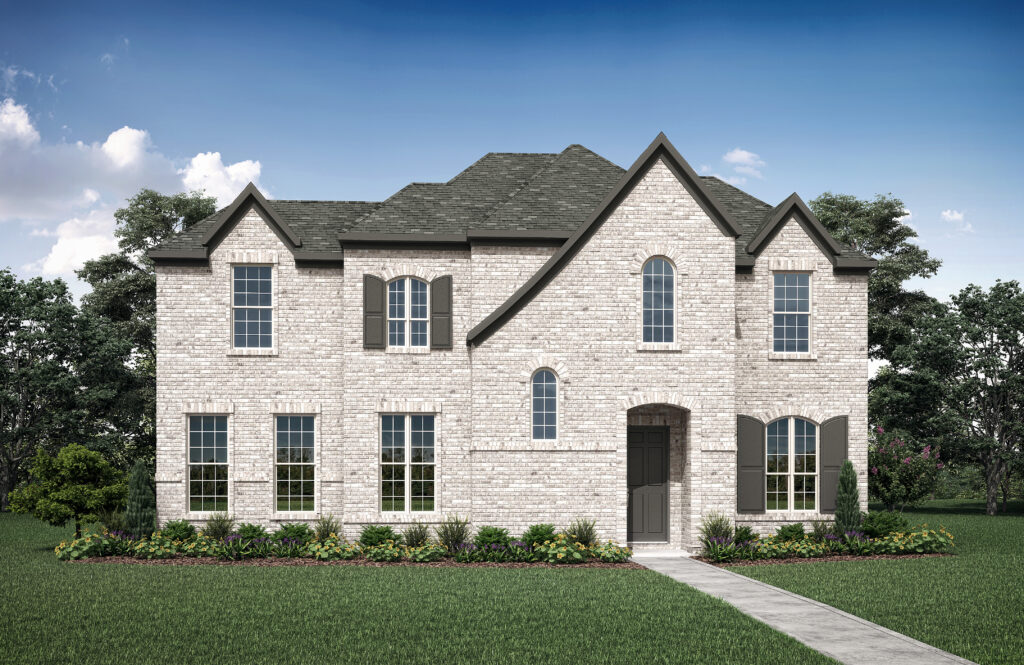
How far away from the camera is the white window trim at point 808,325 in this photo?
20.6 meters

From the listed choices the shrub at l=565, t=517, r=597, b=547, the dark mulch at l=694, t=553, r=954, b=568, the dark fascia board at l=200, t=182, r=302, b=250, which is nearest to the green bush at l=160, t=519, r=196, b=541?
the dark fascia board at l=200, t=182, r=302, b=250

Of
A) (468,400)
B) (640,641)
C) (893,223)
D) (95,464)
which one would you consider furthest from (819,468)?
(893,223)

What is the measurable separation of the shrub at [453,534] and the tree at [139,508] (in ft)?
23.4

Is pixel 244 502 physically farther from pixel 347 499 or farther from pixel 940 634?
pixel 940 634

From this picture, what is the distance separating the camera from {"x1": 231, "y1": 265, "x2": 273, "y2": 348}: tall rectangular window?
20.9 m

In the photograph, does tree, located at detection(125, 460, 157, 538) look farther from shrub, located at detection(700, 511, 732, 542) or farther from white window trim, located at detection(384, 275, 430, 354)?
shrub, located at detection(700, 511, 732, 542)

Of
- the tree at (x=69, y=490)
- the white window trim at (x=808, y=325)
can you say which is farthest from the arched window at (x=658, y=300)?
the tree at (x=69, y=490)

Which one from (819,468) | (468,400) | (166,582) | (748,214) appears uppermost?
(748,214)

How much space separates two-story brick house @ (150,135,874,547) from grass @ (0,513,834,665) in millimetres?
3607

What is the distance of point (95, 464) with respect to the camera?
20375mm

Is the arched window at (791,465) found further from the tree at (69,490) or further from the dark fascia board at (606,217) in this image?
the tree at (69,490)

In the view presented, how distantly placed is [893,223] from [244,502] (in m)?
37.9

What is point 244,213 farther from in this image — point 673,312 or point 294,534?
point 673,312

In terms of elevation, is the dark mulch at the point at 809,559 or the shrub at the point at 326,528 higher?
the shrub at the point at 326,528
